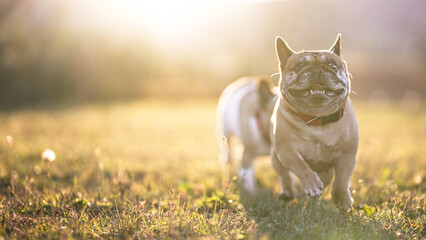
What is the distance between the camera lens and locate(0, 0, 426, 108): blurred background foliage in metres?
13.2

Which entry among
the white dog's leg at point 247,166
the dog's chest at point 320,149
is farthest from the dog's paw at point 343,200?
the white dog's leg at point 247,166

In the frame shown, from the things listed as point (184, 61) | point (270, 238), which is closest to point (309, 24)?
point (184, 61)

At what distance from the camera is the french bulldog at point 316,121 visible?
2715mm

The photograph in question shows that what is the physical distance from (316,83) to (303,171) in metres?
0.73

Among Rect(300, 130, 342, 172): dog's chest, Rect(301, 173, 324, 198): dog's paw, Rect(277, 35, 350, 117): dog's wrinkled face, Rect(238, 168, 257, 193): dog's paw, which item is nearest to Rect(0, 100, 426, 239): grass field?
Rect(238, 168, 257, 193): dog's paw

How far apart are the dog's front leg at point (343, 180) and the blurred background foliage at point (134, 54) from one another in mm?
3899

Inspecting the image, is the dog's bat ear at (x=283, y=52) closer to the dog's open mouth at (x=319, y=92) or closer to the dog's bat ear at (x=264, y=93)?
the dog's open mouth at (x=319, y=92)

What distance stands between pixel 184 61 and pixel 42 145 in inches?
935

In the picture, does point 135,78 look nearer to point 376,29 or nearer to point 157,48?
point 157,48

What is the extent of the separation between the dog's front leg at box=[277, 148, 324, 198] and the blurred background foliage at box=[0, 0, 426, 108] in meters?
4.11

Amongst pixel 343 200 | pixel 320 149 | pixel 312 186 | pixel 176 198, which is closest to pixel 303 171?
pixel 312 186

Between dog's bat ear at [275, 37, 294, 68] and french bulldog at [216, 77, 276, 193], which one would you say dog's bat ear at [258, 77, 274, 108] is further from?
dog's bat ear at [275, 37, 294, 68]

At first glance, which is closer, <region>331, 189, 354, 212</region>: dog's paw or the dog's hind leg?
<region>331, 189, 354, 212</region>: dog's paw

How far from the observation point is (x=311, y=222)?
280 cm
